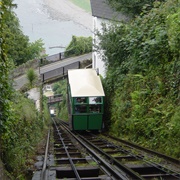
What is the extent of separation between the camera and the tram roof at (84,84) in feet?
65.1

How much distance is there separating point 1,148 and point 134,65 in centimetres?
1078

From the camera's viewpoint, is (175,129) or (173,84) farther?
(173,84)

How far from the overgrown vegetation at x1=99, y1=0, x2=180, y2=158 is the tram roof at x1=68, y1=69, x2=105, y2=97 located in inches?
38.8

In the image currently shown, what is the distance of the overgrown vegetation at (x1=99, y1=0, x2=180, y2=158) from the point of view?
11.9 m

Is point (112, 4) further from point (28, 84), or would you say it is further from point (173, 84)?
point (173, 84)

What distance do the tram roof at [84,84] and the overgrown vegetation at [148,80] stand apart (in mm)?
985

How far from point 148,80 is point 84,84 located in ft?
20.0

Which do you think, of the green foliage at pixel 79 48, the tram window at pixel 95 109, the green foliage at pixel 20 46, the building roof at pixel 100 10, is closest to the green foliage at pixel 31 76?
the green foliage at pixel 20 46

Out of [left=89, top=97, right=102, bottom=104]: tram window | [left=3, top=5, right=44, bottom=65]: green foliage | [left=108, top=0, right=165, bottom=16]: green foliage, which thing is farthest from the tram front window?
[left=3, top=5, right=44, bottom=65]: green foliage

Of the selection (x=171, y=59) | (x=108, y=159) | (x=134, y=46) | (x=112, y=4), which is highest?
(x=112, y=4)

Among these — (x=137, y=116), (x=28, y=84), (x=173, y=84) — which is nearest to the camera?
(x=173, y=84)

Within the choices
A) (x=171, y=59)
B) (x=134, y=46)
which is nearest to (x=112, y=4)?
(x=134, y=46)

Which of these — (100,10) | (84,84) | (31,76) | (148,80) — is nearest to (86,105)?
(84,84)

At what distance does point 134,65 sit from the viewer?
17125mm
